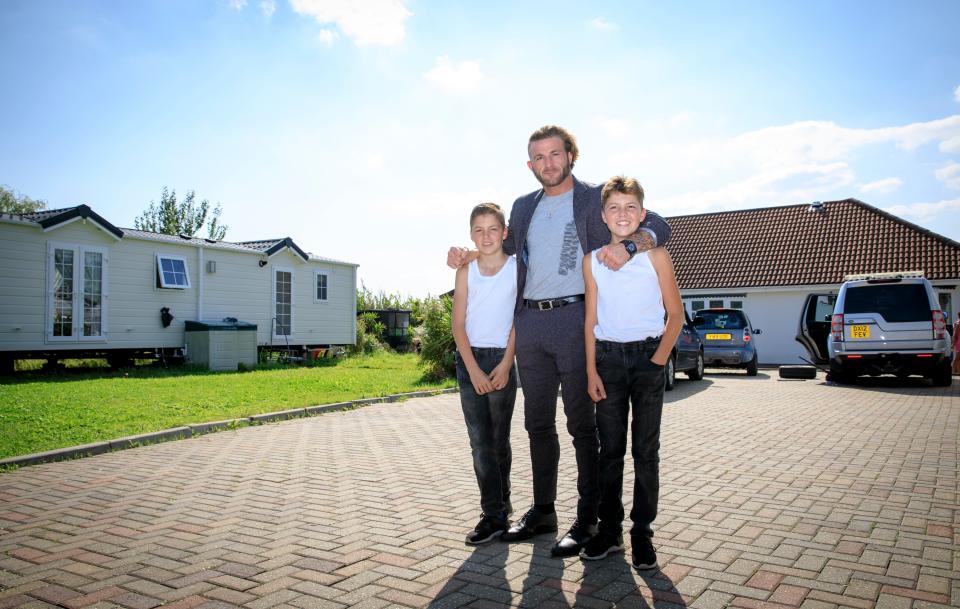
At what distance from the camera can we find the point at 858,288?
1347cm

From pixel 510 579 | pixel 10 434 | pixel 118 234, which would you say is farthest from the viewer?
pixel 118 234

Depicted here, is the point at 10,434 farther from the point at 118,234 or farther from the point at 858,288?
the point at 858,288

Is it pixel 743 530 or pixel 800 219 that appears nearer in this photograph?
pixel 743 530

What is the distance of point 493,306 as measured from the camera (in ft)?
13.4

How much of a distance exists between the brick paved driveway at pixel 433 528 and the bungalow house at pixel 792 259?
63.8 ft

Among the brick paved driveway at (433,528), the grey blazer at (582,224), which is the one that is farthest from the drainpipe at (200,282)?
the grey blazer at (582,224)

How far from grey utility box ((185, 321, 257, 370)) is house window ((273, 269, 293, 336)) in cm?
313

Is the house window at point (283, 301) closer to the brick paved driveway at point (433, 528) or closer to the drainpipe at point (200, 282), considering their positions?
the drainpipe at point (200, 282)

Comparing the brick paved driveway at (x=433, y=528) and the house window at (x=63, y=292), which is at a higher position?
the house window at (x=63, y=292)

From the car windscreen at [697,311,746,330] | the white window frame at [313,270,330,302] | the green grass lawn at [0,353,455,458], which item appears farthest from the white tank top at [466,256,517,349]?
the white window frame at [313,270,330,302]

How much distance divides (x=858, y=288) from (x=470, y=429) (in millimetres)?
11934

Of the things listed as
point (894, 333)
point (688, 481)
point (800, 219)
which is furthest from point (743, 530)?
point (800, 219)

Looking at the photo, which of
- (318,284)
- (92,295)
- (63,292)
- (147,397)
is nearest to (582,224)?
(147,397)

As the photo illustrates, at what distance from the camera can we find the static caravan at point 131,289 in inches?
628
